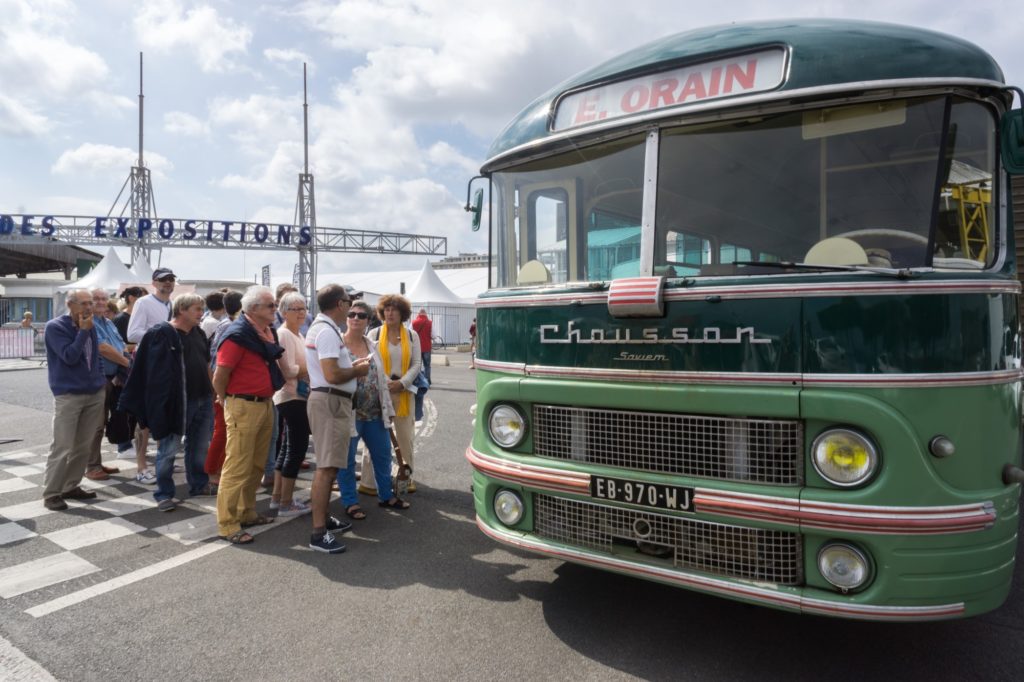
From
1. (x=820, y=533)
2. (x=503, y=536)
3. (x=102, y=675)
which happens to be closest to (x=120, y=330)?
(x=102, y=675)

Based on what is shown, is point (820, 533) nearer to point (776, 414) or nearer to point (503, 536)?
point (776, 414)

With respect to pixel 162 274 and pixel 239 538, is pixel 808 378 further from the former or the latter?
pixel 162 274

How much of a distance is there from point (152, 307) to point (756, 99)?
6.32 m

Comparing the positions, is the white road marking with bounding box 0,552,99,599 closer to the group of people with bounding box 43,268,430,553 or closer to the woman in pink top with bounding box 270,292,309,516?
the group of people with bounding box 43,268,430,553

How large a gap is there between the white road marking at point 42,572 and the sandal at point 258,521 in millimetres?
1067

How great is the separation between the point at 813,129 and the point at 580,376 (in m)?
1.58

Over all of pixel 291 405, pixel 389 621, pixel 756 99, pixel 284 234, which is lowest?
pixel 389 621

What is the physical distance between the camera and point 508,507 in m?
3.68

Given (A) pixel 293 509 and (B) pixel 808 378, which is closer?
(B) pixel 808 378

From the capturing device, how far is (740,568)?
300 cm

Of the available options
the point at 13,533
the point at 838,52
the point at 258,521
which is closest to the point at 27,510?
the point at 13,533

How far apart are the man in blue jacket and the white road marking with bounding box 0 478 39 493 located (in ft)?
2.74

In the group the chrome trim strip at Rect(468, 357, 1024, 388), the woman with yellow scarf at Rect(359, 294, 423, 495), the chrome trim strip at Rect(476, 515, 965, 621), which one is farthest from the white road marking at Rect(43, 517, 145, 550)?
the chrome trim strip at Rect(468, 357, 1024, 388)

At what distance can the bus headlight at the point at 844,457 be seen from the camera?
8.96 feet
